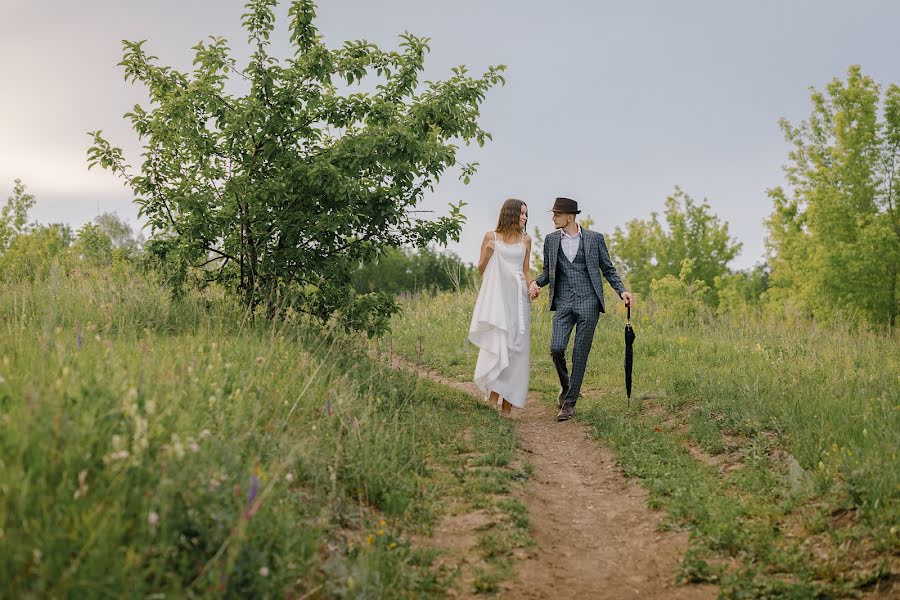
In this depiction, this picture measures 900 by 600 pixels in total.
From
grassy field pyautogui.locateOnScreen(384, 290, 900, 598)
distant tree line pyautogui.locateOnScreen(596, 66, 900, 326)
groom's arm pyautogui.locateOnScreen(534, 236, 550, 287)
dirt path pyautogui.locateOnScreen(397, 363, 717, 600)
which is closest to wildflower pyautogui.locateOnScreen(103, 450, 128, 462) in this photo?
dirt path pyautogui.locateOnScreen(397, 363, 717, 600)

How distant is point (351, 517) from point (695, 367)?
25.1 ft

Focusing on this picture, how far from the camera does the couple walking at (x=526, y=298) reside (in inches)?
386

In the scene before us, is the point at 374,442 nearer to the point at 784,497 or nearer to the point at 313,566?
the point at 313,566

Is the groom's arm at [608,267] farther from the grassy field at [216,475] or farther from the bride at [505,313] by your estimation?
the grassy field at [216,475]

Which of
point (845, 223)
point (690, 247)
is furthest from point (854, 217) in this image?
point (690, 247)

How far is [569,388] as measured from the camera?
32.6ft

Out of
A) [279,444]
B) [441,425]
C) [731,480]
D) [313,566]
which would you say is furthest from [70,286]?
[731,480]

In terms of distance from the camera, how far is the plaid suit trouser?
975 cm

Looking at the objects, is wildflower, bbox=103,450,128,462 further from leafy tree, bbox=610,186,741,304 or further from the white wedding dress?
leafy tree, bbox=610,186,741,304

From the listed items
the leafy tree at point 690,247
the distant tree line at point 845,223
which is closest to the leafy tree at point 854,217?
the distant tree line at point 845,223

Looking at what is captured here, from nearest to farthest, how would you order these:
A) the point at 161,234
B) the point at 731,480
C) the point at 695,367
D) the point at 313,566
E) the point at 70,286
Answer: the point at 313,566, the point at 731,480, the point at 161,234, the point at 70,286, the point at 695,367

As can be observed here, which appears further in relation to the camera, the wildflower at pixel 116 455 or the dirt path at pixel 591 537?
the dirt path at pixel 591 537

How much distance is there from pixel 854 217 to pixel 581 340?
24311 millimetres

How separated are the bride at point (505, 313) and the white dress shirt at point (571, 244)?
1.72 feet
